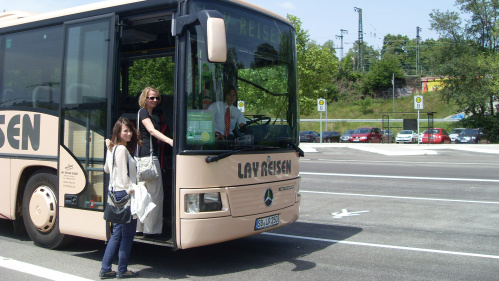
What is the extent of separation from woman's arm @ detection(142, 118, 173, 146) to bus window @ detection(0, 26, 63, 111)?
1.59m

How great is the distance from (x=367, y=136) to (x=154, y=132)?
43.8 meters

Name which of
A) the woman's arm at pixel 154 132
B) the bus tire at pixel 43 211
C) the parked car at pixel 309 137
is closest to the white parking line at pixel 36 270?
the bus tire at pixel 43 211

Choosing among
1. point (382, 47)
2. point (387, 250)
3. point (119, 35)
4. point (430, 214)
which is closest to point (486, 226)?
point (430, 214)

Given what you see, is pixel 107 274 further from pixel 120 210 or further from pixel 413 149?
pixel 413 149

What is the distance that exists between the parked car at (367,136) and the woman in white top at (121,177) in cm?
4395

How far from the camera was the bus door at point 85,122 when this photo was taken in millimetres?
6301

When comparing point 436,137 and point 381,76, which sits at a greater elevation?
point 381,76

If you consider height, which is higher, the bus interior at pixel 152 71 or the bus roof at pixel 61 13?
the bus roof at pixel 61 13

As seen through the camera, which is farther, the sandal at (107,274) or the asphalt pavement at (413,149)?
the asphalt pavement at (413,149)

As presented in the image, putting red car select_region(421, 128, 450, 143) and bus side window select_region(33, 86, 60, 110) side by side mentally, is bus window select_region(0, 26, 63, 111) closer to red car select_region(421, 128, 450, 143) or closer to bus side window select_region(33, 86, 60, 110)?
bus side window select_region(33, 86, 60, 110)

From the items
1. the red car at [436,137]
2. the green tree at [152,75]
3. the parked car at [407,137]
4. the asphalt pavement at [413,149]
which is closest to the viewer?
the green tree at [152,75]

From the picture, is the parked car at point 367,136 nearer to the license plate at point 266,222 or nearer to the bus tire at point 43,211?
the license plate at point 266,222

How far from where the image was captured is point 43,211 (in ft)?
23.0

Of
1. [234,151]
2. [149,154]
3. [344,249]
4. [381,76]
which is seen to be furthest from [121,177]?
[381,76]
